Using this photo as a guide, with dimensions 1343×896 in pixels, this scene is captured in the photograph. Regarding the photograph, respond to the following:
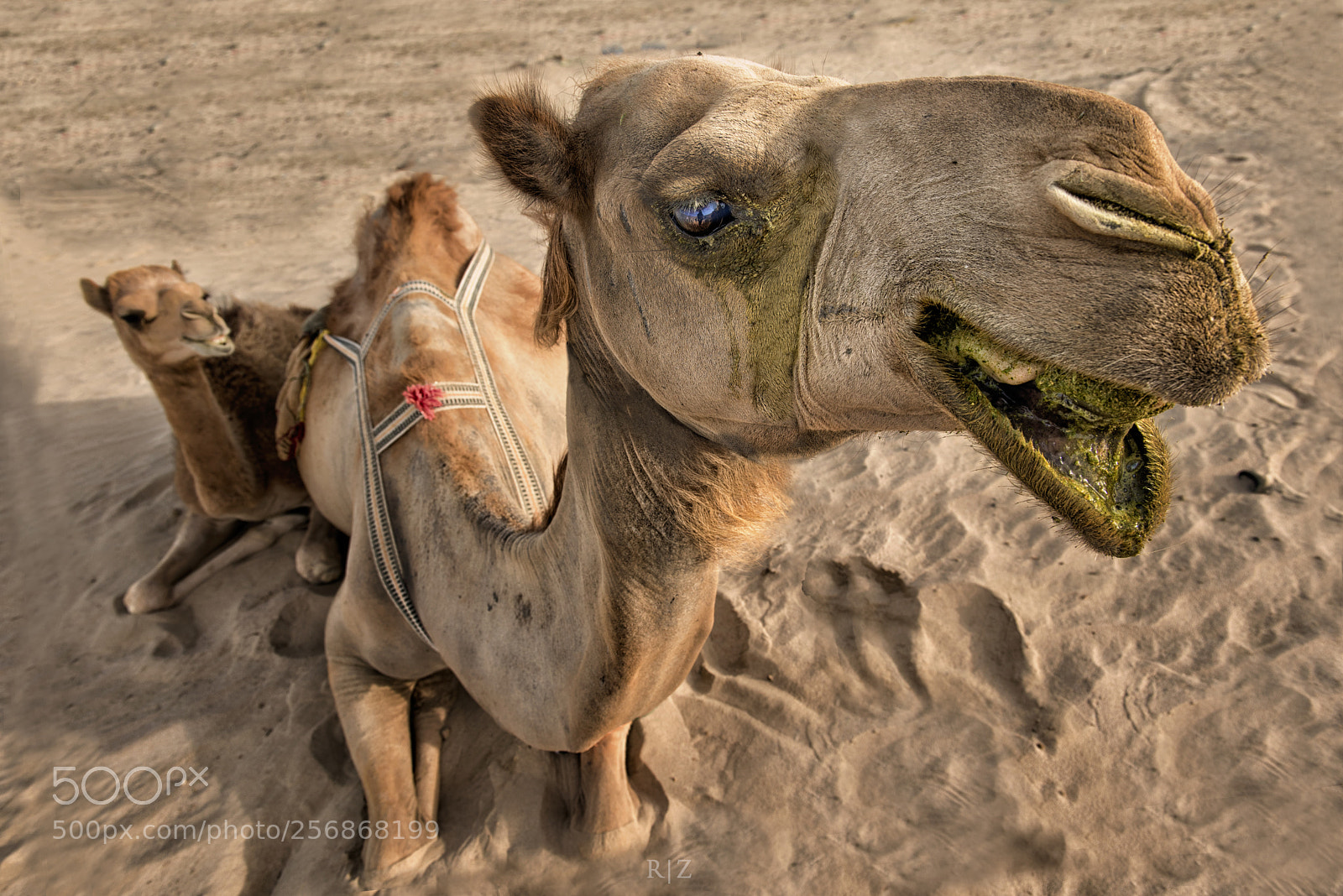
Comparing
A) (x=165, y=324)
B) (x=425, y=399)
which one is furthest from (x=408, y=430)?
(x=165, y=324)

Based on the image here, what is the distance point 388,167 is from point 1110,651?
7.32 meters

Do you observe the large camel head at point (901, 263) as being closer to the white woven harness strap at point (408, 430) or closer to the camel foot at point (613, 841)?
the white woven harness strap at point (408, 430)

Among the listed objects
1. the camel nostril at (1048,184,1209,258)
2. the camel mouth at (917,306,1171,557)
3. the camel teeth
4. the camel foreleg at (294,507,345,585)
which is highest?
the camel nostril at (1048,184,1209,258)

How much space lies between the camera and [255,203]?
7.91 m

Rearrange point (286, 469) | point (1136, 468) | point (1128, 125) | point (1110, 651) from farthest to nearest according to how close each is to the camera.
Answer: point (286, 469) < point (1110, 651) < point (1136, 468) < point (1128, 125)

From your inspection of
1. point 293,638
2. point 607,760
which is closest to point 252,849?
point 293,638

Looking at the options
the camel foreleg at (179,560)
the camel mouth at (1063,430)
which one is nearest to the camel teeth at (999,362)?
the camel mouth at (1063,430)

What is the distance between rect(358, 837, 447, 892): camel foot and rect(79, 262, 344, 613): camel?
1.45 m

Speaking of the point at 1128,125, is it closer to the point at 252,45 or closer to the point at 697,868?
the point at 697,868

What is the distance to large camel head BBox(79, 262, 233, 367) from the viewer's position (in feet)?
10.3

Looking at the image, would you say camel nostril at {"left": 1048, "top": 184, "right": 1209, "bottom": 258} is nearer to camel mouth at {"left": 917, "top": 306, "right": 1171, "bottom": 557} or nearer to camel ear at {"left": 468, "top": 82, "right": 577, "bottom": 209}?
camel mouth at {"left": 917, "top": 306, "right": 1171, "bottom": 557}

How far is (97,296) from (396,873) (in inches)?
97.2

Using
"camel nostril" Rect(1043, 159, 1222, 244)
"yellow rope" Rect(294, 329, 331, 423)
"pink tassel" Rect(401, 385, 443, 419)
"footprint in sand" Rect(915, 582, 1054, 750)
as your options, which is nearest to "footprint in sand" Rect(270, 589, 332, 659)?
"yellow rope" Rect(294, 329, 331, 423)

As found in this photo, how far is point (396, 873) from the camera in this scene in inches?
103
